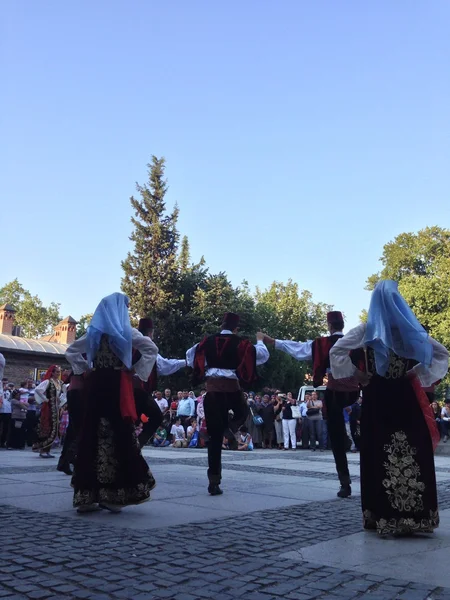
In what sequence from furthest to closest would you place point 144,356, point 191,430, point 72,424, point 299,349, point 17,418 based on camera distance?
point 191,430 < point 17,418 < point 72,424 < point 299,349 < point 144,356

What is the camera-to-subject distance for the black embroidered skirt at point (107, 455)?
5.55 m

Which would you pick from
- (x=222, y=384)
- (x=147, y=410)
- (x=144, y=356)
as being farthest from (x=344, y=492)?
(x=144, y=356)

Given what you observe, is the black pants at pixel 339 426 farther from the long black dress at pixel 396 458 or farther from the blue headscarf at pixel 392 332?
the blue headscarf at pixel 392 332

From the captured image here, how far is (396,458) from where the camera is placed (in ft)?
16.1

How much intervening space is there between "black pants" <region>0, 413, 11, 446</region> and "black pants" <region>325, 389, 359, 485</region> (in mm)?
11532

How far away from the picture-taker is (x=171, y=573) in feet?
11.6

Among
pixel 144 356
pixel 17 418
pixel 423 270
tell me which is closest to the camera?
pixel 144 356

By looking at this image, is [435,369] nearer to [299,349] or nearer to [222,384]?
[299,349]

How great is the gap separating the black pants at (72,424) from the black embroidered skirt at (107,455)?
4.99 ft

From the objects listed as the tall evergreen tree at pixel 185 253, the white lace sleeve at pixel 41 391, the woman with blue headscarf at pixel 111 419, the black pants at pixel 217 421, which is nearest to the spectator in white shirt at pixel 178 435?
the white lace sleeve at pixel 41 391

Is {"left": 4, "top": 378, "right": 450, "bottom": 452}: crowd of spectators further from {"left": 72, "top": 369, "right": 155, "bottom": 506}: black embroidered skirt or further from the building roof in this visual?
the building roof

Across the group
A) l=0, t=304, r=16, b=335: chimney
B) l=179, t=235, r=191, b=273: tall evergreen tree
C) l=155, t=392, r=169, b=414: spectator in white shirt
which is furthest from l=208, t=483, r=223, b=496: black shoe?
l=0, t=304, r=16, b=335: chimney

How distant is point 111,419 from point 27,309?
66.4 m

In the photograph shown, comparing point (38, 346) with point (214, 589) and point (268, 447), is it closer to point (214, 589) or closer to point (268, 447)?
point (268, 447)
